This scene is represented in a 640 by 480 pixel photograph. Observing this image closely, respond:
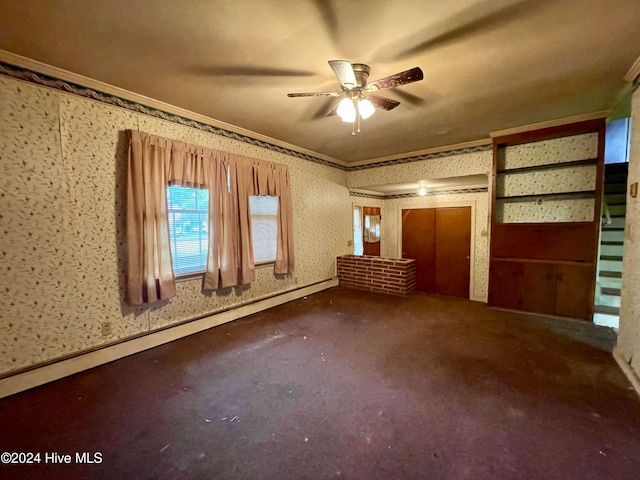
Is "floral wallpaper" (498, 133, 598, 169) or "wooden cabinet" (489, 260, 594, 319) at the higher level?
"floral wallpaper" (498, 133, 598, 169)

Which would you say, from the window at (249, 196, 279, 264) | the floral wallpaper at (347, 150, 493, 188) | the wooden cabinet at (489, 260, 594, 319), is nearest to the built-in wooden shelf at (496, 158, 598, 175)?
the floral wallpaper at (347, 150, 493, 188)

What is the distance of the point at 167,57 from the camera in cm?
204

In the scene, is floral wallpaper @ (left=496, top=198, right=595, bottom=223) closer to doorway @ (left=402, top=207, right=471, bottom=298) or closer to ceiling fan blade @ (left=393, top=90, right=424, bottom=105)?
doorway @ (left=402, top=207, right=471, bottom=298)

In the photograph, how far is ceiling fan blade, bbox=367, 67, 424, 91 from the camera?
179 centimetres

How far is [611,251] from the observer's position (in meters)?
3.80

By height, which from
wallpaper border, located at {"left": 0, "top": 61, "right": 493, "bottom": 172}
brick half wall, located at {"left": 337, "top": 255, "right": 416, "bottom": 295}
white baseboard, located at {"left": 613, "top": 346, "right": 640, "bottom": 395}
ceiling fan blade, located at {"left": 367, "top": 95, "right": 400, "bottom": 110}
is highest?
wallpaper border, located at {"left": 0, "top": 61, "right": 493, "bottom": 172}

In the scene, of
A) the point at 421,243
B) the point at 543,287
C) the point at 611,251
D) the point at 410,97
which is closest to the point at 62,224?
the point at 410,97

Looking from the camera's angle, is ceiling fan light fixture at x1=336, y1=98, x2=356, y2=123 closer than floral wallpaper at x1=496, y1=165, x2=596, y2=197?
Yes

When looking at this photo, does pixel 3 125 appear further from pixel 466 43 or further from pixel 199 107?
pixel 466 43

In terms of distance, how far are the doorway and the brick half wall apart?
0.71 m

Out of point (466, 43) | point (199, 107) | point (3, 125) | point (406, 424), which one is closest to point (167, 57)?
point (199, 107)

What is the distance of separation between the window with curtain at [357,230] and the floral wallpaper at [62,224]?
4006 millimetres

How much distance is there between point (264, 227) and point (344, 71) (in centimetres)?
262

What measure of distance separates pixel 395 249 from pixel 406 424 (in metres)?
4.94
